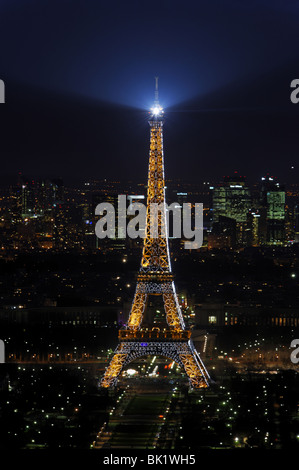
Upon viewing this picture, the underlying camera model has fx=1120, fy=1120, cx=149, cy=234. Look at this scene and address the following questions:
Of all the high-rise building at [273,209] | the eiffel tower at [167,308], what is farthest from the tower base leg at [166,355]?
the high-rise building at [273,209]

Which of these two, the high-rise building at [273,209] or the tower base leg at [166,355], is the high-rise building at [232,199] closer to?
the high-rise building at [273,209]

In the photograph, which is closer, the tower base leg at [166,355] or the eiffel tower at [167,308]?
the tower base leg at [166,355]

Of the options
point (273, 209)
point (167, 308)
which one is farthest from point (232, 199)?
point (167, 308)

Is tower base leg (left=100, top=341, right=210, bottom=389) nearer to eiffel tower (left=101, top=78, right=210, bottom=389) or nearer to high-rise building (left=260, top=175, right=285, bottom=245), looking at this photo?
eiffel tower (left=101, top=78, right=210, bottom=389)

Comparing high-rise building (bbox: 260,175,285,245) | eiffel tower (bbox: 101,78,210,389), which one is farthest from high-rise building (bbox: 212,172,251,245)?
eiffel tower (bbox: 101,78,210,389)

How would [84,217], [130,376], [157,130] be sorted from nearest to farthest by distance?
1. [157,130]
2. [130,376]
3. [84,217]

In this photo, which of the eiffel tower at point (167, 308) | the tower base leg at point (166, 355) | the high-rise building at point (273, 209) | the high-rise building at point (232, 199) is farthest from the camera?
the high-rise building at point (232, 199)

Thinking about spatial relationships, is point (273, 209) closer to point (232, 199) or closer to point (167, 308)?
point (232, 199)
